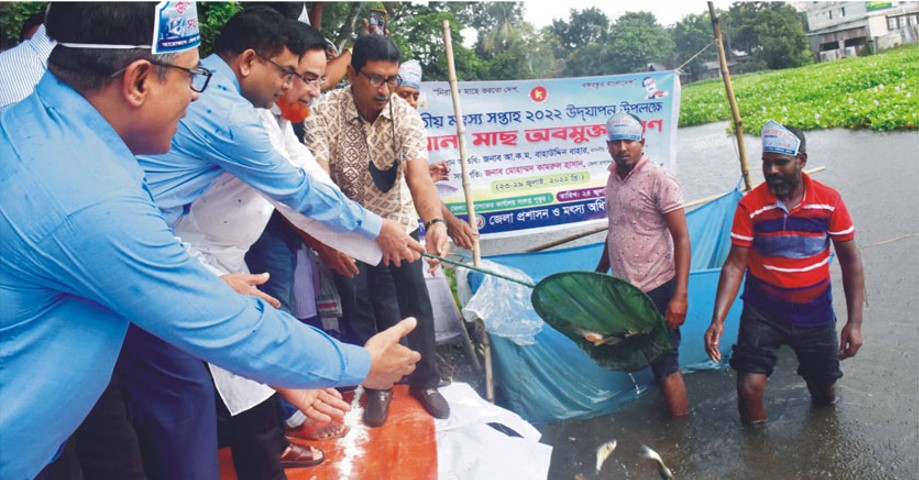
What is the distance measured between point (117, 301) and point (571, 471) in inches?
115

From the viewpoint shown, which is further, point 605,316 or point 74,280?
point 605,316

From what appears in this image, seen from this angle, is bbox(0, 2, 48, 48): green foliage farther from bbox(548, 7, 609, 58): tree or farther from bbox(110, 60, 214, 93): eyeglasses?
bbox(548, 7, 609, 58): tree

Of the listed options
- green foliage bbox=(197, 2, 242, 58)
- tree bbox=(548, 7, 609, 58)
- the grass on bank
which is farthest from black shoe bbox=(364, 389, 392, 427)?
tree bbox=(548, 7, 609, 58)

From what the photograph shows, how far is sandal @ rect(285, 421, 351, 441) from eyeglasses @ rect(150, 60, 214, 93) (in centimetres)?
187

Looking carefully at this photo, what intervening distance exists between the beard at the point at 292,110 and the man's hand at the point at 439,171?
1770mm

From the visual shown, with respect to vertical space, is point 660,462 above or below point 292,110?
below

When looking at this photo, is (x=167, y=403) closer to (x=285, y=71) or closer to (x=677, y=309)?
(x=285, y=71)

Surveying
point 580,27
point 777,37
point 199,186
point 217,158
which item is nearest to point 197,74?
point 217,158

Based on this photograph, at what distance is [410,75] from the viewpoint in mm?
4305

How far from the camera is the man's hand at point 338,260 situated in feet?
10.6

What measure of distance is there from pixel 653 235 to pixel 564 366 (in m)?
0.96

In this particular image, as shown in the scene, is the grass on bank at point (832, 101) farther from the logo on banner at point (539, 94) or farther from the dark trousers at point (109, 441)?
the dark trousers at point (109, 441)

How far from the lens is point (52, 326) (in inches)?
51.6

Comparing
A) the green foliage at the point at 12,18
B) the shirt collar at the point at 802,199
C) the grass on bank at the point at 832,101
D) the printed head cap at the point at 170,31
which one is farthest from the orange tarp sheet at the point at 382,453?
the grass on bank at the point at 832,101
